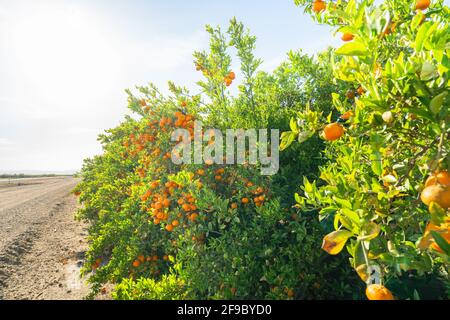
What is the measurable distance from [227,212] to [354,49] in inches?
78.0

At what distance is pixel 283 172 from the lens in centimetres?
284

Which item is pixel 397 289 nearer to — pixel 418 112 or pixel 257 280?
pixel 257 280

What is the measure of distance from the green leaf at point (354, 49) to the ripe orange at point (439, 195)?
0.53 metres

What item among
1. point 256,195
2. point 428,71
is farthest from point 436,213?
point 256,195

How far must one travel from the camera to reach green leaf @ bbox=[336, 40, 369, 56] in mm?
1036

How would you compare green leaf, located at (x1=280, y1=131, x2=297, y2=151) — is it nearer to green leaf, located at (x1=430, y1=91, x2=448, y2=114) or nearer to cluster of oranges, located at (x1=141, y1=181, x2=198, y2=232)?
green leaf, located at (x1=430, y1=91, x2=448, y2=114)

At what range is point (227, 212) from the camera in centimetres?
274

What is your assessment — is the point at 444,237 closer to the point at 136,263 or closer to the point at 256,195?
the point at 256,195

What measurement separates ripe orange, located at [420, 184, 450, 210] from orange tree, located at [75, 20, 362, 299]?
1407 millimetres

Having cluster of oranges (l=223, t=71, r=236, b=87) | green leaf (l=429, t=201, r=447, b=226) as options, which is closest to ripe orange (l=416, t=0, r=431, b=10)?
→ green leaf (l=429, t=201, r=447, b=226)

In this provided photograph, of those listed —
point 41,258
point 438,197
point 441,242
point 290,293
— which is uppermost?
point 438,197

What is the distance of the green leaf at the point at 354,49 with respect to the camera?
104cm

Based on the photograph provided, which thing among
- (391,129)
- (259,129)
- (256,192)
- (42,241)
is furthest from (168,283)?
(42,241)

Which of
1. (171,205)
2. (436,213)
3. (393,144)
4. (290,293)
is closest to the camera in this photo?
(436,213)
